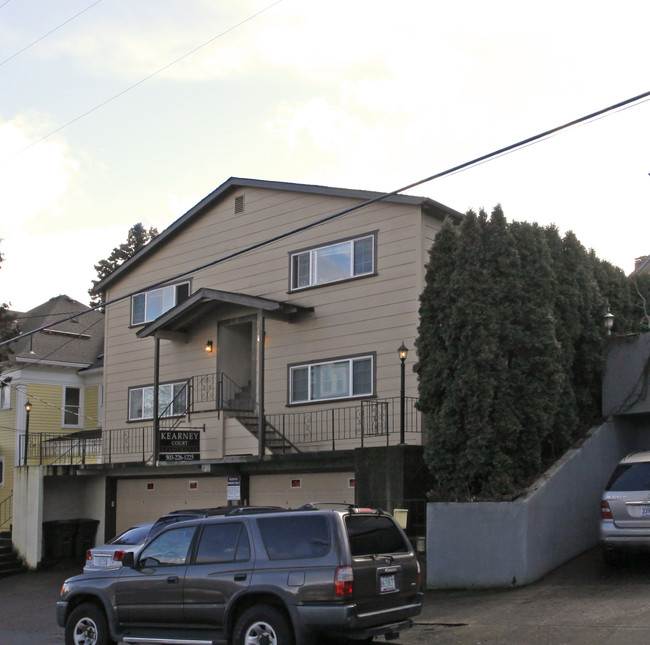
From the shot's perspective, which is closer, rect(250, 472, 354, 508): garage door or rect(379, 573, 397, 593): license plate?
rect(379, 573, 397, 593): license plate

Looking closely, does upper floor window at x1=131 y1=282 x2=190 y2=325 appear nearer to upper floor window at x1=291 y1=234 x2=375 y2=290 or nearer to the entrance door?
the entrance door

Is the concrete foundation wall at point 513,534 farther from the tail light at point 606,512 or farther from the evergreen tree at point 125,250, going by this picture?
the evergreen tree at point 125,250

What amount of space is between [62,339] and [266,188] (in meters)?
15.6

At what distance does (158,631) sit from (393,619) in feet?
9.28

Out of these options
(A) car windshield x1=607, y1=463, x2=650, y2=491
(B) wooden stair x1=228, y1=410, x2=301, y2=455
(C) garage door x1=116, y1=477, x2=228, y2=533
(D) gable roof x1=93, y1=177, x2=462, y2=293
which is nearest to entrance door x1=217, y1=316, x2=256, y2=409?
(B) wooden stair x1=228, y1=410, x2=301, y2=455

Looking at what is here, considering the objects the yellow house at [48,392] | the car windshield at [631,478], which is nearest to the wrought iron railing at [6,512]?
the yellow house at [48,392]

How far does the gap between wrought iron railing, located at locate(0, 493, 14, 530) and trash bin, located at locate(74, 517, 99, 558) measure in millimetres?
6047

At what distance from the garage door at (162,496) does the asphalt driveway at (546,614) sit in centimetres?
686

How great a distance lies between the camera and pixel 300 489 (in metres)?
20.2

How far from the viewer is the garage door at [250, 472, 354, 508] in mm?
19250

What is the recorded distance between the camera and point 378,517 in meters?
9.83

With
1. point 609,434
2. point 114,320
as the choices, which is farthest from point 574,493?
point 114,320

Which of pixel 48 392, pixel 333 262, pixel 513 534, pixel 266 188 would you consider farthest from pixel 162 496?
pixel 513 534

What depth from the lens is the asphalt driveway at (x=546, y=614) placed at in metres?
10.1
